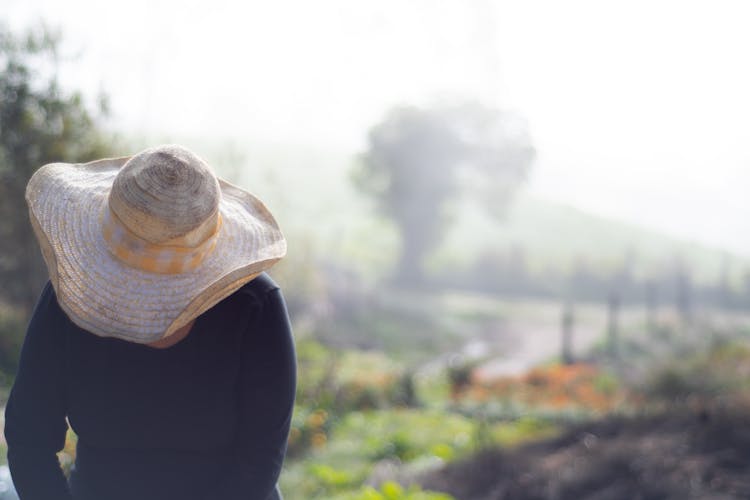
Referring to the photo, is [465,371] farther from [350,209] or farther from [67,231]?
[350,209]

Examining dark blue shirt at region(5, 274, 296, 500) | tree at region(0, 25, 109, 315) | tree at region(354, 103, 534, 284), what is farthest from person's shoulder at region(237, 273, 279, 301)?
tree at region(354, 103, 534, 284)

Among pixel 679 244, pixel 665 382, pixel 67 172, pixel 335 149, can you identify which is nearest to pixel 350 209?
pixel 335 149

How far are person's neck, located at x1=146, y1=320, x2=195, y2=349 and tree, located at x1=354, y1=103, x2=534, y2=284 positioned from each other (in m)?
23.4

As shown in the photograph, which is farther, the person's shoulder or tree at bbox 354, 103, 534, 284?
tree at bbox 354, 103, 534, 284

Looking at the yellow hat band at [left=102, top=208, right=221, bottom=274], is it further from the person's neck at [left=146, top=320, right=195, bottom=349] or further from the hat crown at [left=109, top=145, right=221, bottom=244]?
the person's neck at [left=146, top=320, right=195, bottom=349]

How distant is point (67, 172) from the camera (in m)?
1.58

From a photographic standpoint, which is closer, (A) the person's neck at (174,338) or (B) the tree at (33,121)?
(A) the person's neck at (174,338)

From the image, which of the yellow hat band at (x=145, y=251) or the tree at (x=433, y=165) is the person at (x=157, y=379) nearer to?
the yellow hat band at (x=145, y=251)

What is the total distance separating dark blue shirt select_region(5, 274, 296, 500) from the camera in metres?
1.46

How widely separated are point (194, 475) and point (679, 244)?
32.2 metres

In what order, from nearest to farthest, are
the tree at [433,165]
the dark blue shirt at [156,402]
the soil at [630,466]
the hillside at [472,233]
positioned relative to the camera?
1. the dark blue shirt at [156,402]
2. the soil at [630,466]
3. the tree at [433,165]
4. the hillside at [472,233]

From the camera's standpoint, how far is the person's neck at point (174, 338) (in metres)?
1.47

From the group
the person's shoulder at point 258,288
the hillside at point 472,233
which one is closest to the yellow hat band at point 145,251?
the person's shoulder at point 258,288

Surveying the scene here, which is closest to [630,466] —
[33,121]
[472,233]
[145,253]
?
[145,253]
